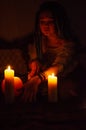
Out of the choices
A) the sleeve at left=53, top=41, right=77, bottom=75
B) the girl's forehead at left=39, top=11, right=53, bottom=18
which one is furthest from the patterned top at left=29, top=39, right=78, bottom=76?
the girl's forehead at left=39, top=11, right=53, bottom=18

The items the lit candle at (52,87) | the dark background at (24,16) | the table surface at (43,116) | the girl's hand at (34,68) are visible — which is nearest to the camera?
the table surface at (43,116)

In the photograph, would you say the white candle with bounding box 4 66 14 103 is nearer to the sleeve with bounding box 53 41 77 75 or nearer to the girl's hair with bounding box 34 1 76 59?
the sleeve with bounding box 53 41 77 75

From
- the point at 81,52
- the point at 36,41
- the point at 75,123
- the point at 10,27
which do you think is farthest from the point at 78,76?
the point at 75,123

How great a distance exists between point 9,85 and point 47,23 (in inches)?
20.9

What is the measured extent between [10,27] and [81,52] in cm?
51

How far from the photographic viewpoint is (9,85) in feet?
6.39

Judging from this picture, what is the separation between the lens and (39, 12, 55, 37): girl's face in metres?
2.30

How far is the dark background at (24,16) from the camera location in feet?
8.60

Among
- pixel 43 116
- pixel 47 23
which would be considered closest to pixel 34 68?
pixel 47 23

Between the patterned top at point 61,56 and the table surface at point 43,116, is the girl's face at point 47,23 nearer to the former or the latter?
the patterned top at point 61,56

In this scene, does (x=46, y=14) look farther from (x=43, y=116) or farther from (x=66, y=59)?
(x=43, y=116)

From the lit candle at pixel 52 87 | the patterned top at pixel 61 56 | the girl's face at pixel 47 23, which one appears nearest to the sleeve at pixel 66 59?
the patterned top at pixel 61 56

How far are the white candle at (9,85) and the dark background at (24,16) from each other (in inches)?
30.3

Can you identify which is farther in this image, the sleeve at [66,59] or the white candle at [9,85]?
the sleeve at [66,59]
